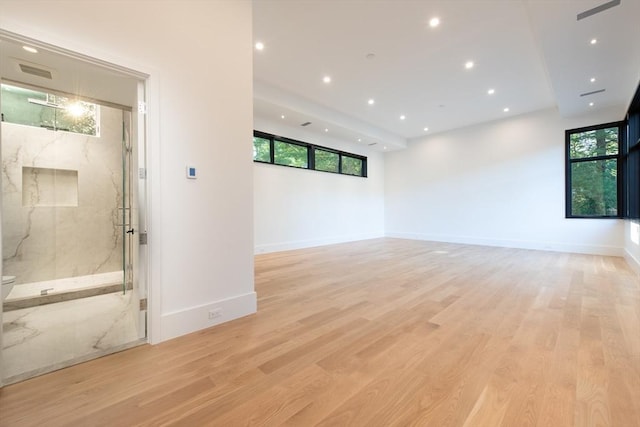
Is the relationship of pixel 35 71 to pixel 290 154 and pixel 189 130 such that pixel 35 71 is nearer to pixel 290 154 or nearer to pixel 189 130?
pixel 189 130

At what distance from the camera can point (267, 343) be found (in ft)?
6.77

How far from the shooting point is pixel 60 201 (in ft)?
12.6

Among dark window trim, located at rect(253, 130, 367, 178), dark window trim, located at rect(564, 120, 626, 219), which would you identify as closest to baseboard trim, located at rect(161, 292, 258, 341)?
dark window trim, located at rect(253, 130, 367, 178)

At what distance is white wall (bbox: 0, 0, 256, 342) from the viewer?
1881 mm

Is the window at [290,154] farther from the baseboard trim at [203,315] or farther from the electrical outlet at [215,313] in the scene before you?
the electrical outlet at [215,313]

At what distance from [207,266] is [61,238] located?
3106 millimetres

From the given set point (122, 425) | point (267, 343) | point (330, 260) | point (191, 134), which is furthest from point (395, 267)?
point (122, 425)

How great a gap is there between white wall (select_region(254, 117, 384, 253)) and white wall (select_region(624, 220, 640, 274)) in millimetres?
5864

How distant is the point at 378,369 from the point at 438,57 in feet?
14.7

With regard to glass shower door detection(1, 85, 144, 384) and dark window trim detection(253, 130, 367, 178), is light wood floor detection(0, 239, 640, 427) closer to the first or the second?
glass shower door detection(1, 85, 144, 384)

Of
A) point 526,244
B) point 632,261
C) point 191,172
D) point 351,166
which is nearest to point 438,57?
point 191,172

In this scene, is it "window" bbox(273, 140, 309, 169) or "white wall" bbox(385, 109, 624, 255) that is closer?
"white wall" bbox(385, 109, 624, 255)

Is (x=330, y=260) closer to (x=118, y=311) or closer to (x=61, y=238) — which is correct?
(x=118, y=311)

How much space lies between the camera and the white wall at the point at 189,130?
1.88 meters
